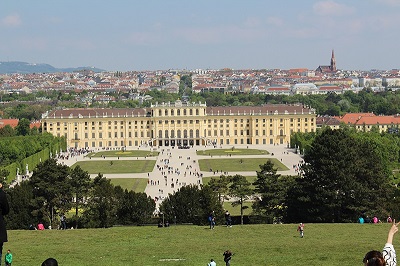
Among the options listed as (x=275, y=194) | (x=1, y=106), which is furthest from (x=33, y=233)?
(x=1, y=106)

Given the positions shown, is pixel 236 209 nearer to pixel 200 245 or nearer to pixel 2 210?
pixel 200 245

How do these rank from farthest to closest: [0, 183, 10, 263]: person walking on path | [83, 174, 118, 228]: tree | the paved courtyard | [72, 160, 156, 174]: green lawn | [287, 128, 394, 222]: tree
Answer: [72, 160, 156, 174]: green lawn < the paved courtyard < [83, 174, 118, 228]: tree < [287, 128, 394, 222]: tree < [0, 183, 10, 263]: person walking on path

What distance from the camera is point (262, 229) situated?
19172mm

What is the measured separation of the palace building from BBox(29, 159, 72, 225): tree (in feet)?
167

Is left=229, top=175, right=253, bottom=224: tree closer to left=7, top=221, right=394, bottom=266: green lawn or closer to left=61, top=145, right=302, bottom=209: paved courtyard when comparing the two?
left=61, top=145, right=302, bottom=209: paved courtyard

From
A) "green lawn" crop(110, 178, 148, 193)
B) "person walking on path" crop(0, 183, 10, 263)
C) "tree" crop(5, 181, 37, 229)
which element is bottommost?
"green lawn" crop(110, 178, 148, 193)

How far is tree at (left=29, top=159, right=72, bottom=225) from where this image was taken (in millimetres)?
25984

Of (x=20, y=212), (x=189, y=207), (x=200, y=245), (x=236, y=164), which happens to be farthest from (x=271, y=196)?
(x=236, y=164)

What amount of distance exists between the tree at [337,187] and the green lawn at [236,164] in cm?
2415

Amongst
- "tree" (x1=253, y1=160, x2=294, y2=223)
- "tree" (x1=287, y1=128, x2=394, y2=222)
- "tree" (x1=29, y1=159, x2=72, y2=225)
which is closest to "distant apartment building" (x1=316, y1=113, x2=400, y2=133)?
"tree" (x1=253, y1=160, x2=294, y2=223)

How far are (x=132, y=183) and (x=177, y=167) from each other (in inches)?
430

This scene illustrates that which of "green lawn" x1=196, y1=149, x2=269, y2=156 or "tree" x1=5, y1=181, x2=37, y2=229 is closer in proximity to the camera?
"tree" x1=5, y1=181, x2=37, y2=229

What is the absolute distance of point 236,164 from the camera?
5556 cm

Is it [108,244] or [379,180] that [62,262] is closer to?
[108,244]
